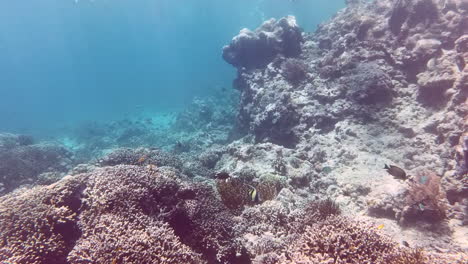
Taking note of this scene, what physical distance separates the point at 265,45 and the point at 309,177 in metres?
9.99

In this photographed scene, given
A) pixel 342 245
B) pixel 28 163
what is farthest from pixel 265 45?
pixel 28 163

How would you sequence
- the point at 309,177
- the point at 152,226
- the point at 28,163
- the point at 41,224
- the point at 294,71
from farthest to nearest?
the point at 28,163, the point at 294,71, the point at 309,177, the point at 41,224, the point at 152,226

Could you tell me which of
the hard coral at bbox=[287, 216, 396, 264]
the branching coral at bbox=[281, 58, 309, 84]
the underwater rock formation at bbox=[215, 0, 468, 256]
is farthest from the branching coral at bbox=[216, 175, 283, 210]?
the branching coral at bbox=[281, 58, 309, 84]

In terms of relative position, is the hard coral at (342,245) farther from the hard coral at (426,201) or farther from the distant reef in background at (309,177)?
the hard coral at (426,201)

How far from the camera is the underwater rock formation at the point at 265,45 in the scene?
1454 cm

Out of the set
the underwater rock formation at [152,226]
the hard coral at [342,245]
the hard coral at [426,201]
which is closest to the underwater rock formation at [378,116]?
the hard coral at [426,201]

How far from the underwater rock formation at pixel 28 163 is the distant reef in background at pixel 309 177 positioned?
4.5 inches

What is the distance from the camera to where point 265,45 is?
15156 mm

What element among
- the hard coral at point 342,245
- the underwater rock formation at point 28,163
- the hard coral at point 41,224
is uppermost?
the underwater rock formation at point 28,163

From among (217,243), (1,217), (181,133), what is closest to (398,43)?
(217,243)

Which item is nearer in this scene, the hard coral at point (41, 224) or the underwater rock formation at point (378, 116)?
the hard coral at point (41, 224)

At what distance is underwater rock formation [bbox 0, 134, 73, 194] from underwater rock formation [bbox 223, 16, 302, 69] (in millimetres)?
11432

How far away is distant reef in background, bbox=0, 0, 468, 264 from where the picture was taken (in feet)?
12.8

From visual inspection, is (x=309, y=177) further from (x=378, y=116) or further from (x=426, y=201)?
(x=378, y=116)
